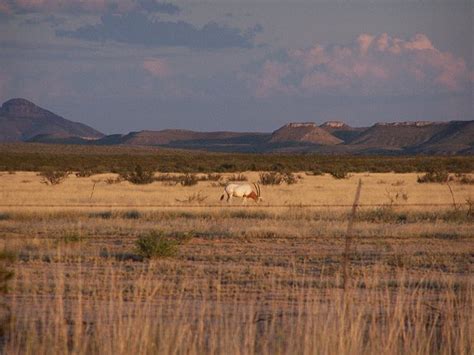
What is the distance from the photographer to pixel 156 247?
1562 centimetres

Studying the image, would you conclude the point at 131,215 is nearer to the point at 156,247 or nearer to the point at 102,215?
the point at 102,215

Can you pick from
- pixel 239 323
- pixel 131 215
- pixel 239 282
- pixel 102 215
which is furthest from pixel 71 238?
pixel 239 323

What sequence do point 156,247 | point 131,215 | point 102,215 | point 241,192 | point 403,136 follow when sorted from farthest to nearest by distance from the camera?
point 403,136, point 241,192, point 102,215, point 131,215, point 156,247

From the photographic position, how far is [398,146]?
189 m

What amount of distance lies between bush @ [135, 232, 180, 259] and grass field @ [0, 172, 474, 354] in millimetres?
163

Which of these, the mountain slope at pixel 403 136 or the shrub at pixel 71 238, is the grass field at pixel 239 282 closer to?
the shrub at pixel 71 238

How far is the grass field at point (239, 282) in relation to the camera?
8523 millimetres

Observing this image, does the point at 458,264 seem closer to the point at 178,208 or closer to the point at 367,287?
the point at 367,287

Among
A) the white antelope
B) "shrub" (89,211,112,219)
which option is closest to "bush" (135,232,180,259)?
"shrub" (89,211,112,219)

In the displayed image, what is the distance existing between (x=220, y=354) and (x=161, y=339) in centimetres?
58

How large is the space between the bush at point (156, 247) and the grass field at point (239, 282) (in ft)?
0.53

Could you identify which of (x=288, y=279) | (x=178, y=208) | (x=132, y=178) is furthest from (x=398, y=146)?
(x=288, y=279)

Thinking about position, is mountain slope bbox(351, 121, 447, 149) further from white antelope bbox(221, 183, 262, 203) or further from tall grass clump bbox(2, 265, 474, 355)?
tall grass clump bbox(2, 265, 474, 355)

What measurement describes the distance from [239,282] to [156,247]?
10.2 ft
